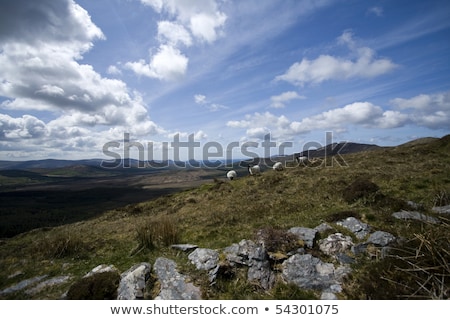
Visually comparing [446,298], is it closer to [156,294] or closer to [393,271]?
[393,271]

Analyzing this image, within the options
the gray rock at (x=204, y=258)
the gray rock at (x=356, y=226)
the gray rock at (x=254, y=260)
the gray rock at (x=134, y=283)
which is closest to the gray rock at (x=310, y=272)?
the gray rock at (x=254, y=260)

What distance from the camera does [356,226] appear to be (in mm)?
10516

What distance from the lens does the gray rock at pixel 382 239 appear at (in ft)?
27.9

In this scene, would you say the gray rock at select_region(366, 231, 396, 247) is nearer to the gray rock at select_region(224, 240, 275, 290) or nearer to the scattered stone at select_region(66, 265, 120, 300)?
the gray rock at select_region(224, 240, 275, 290)

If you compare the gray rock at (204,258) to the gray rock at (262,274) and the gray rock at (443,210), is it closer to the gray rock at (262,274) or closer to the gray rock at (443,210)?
the gray rock at (262,274)

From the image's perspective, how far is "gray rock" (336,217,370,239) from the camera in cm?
997

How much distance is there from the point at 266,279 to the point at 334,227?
461 centimetres

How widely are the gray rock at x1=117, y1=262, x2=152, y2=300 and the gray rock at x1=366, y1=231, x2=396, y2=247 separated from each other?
7718 millimetres

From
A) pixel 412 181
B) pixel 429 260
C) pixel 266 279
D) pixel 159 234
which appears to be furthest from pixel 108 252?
pixel 412 181

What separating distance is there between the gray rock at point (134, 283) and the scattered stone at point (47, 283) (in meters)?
2.81

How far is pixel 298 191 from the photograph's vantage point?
19.2 meters

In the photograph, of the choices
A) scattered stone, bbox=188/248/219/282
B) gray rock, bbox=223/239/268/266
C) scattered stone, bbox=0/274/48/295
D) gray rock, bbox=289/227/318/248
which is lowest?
scattered stone, bbox=0/274/48/295

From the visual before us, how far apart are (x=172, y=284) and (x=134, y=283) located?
1111 mm

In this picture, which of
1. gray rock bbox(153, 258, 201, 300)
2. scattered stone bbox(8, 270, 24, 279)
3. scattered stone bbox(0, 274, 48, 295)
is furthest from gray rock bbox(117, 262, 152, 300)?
scattered stone bbox(8, 270, 24, 279)
